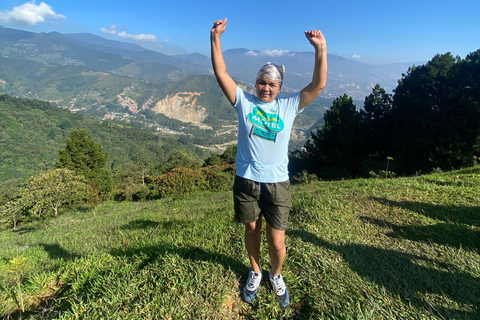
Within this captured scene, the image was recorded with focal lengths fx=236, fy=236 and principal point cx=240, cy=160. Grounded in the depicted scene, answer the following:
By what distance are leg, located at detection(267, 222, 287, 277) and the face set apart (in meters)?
1.03

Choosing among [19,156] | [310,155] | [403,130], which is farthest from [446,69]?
[19,156]

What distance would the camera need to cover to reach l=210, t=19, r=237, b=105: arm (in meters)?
1.85

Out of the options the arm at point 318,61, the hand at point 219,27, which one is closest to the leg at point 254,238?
the arm at point 318,61

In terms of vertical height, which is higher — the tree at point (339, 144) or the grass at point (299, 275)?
the grass at point (299, 275)

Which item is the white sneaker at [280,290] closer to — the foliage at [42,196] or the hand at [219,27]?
the hand at [219,27]

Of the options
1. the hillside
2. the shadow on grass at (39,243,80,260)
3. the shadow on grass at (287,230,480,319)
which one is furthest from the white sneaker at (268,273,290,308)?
the hillside

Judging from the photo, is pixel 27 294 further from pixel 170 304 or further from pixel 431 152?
pixel 431 152

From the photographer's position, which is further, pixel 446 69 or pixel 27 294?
pixel 446 69

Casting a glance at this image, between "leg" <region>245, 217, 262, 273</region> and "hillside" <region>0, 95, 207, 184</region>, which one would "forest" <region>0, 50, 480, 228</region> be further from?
"hillside" <region>0, 95, 207, 184</region>

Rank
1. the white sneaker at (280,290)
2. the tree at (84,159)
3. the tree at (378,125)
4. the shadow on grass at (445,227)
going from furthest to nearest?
the tree at (84,159), the tree at (378,125), the shadow on grass at (445,227), the white sneaker at (280,290)

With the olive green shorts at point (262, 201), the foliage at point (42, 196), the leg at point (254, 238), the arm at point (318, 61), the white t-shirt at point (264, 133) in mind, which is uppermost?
the arm at point (318, 61)

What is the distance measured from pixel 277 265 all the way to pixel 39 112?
12506cm

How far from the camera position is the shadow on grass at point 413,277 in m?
1.84

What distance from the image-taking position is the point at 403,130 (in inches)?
725
